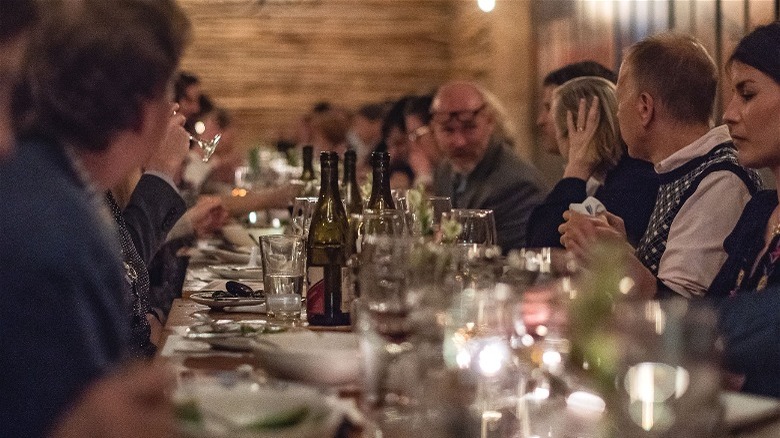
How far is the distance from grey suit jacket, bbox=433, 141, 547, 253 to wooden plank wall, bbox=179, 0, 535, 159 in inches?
228

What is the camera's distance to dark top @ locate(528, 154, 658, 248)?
3.30 meters

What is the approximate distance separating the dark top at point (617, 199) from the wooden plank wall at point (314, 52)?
277 inches

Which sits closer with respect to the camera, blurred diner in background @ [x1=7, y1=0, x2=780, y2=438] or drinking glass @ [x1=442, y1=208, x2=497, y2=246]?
blurred diner in background @ [x1=7, y1=0, x2=780, y2=438]

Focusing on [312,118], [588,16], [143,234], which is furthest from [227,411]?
[312,118]

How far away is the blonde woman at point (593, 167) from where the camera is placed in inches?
132

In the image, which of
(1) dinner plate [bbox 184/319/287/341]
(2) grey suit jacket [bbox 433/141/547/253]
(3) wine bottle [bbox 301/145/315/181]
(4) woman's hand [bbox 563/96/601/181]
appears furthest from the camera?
(3) wine bottle [bbox 301/145/315/181]

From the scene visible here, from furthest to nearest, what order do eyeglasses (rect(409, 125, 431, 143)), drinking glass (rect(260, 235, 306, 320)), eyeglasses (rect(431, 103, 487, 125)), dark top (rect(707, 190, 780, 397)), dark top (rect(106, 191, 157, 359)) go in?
1. eyeglasses (rect(409, 125, 431, 143))
2. eyeglasses (rect(431, 103, 487, 125))
3. dark top (rect(106, 191, 157, 359))
4. drinking glass (rect(260, 235, 306, 320))
5. dark top (rect(707, 190, 780, 397))

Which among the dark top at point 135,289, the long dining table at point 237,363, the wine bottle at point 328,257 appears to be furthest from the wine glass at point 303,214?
the dark top at point 135,289

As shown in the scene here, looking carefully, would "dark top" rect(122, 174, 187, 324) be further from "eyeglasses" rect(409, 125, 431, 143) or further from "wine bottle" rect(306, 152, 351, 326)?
"eyeglasses" rect(409, 125, 431, 143)

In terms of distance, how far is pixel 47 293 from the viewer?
1199 millimetres

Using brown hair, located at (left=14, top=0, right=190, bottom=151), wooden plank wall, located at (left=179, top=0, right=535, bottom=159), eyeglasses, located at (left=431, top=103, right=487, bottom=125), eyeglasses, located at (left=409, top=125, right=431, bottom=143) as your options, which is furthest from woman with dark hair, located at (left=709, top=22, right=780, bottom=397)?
wooden plank wall, located at (left=179, top=0, right=535, bottom=159)

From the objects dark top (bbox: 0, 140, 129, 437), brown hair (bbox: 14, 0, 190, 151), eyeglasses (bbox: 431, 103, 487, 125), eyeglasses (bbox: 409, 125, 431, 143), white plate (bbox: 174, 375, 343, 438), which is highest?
brown hair (bbox: 14, 0, 190, 151)

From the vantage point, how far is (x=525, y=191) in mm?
4605

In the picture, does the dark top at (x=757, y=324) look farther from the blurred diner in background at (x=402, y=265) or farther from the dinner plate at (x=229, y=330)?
the dinner plate at (x=229, y=330)
